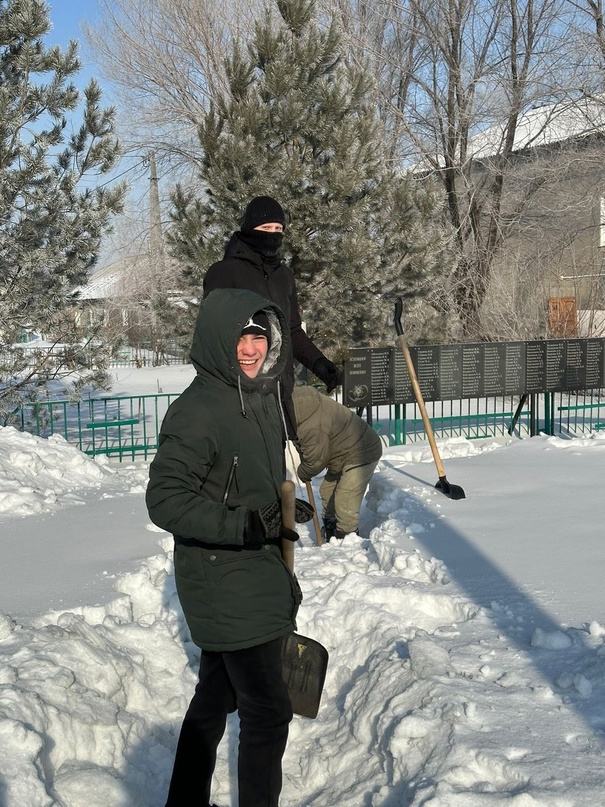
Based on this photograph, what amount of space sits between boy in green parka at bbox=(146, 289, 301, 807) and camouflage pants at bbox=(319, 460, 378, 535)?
3.10 m

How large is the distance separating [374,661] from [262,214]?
2653 millimetres

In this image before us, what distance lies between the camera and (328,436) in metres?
5.64

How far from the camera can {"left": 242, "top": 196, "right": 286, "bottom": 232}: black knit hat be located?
5012 mm

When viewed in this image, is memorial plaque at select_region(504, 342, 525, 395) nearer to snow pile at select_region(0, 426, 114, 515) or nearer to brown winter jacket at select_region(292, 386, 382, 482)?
snow pile at select_region(0, 426, 114, 515)

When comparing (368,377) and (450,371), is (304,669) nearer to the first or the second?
(368,377)

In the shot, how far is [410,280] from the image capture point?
14.1 m

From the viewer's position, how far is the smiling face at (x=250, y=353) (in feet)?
8.89

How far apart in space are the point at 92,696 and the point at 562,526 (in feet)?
11.6

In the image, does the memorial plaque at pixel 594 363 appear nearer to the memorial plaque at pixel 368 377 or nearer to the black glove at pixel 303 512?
the memorial plaque at pixel 368 377

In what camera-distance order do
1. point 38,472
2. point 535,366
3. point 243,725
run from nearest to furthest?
point 243,725 < point 38,472 < point 535,366

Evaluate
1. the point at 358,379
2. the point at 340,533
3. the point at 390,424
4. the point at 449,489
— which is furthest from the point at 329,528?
the point at 390,424

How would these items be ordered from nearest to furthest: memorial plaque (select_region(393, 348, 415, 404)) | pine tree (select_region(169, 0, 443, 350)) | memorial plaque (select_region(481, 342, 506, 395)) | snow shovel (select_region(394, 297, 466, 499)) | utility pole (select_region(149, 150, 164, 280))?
snow shovel (select_region(394, 297, 466, 499)) → memorial plaque (select_region(393, 348, 415, 404)) → memorial plaque (select_region(481, 342, 506, 395)) → pine tree (select_region(169, 0, 443, 350)) → utility pole (select_region(149, 150, 164, 280))

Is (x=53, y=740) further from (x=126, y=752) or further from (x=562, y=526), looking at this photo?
(x=562, y=526)

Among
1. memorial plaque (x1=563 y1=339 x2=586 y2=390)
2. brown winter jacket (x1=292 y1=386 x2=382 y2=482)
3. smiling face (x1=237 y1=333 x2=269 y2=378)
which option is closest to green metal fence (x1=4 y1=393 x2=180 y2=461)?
brown winter jacket (x1=292 y1=386 x2=382 y2=482)
